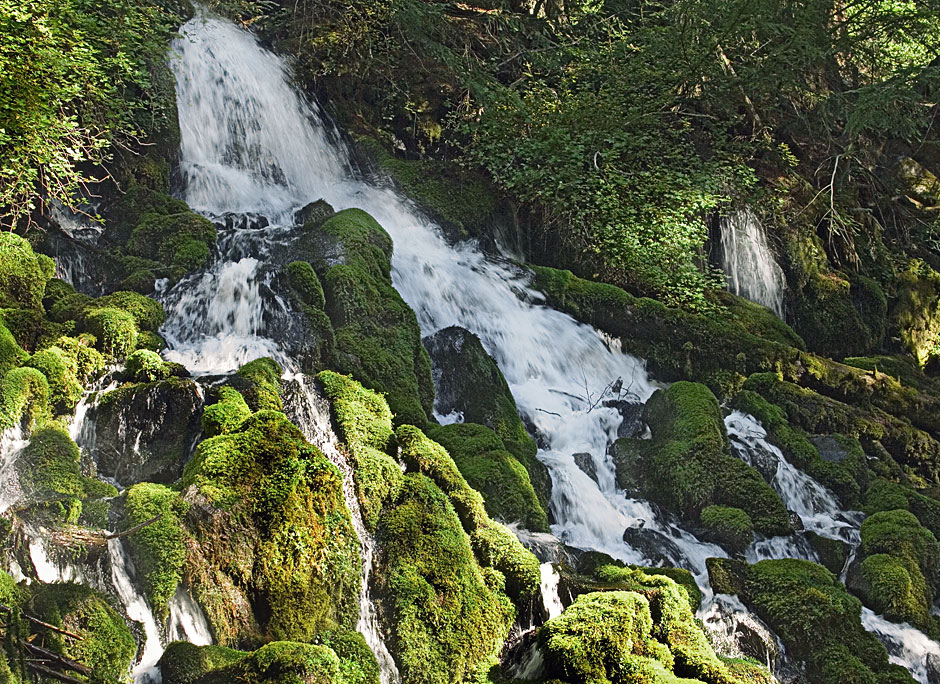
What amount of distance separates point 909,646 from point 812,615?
1291 mm

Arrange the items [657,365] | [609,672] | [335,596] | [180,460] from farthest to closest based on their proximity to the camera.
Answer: [657,365] < [180,460] < [335,596] < [609,672]

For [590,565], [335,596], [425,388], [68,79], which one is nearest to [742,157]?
[425,388]

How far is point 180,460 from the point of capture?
21.6 ft

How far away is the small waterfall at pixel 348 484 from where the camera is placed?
5660 mm

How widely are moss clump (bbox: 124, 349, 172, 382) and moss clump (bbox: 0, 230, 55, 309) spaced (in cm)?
146

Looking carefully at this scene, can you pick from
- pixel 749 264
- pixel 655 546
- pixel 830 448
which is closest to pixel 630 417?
pixel 655 546

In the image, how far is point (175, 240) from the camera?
34.6 feet

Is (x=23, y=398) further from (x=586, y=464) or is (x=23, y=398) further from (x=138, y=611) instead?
(x=586, y=464)

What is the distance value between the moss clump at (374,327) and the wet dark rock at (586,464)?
189 centimetres

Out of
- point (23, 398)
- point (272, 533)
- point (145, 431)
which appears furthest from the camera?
point (145, 431)

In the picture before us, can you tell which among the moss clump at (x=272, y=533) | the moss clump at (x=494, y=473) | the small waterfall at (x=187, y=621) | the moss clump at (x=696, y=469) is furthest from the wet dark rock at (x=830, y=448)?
the small waterfall at (x=187, y=621)

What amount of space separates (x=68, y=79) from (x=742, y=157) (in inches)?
466

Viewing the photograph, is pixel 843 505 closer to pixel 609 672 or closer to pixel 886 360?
pixel 886 360

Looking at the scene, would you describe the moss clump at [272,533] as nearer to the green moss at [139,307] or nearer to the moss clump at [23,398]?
the moss clump at [23,398]
